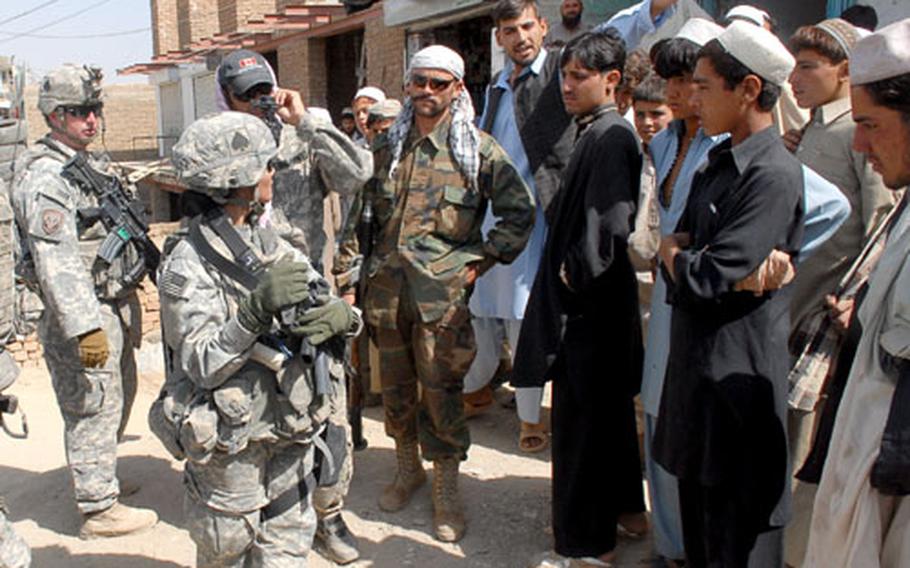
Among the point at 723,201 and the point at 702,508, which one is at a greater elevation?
the point at 723,201

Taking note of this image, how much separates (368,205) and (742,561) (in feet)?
6.76

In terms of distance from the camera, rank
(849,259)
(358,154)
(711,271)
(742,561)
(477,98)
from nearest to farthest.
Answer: (711,271)
(742,561)
(849,259)
(358,154)
(477,98)

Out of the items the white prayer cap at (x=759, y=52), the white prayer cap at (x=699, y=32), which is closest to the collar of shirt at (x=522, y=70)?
the white prayer cap at (x=699, y=32)

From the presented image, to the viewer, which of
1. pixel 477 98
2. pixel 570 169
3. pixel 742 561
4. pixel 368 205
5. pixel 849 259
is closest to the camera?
pixel 742 561

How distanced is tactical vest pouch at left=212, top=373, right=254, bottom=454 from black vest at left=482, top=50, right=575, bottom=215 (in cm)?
196

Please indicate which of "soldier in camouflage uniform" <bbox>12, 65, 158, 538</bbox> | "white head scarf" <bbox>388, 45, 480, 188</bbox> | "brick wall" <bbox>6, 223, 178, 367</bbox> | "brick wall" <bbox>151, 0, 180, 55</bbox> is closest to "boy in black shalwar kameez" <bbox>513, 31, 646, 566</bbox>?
"white head scarf" <bbox>388, 45, 480, 188</bbox>

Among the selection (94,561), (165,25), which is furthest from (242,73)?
(165,25)

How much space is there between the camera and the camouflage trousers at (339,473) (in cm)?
265

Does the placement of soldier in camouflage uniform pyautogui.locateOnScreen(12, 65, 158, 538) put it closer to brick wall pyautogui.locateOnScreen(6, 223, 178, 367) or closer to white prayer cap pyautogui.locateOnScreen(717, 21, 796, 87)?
white prayer cap pyautogui.locateOnScreen(717, 21, 796, 87)

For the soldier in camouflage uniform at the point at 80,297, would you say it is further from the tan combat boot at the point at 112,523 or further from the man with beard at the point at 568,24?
the man with beard at the point at 568,24

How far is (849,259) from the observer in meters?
2.65

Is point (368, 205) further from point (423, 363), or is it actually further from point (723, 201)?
point (723, 201)

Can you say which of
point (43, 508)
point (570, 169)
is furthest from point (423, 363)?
point (43, 508)

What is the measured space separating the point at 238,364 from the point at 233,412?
155mm
